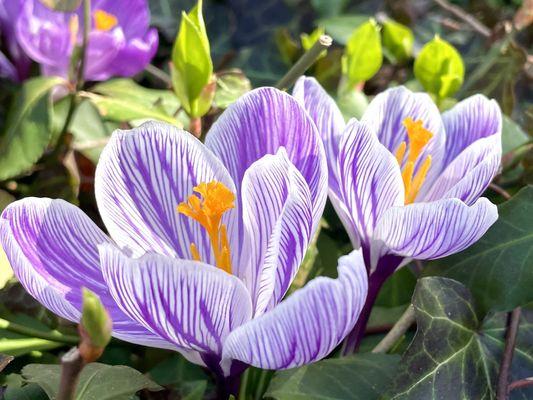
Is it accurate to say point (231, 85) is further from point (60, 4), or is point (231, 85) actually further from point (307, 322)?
point (307, 322)

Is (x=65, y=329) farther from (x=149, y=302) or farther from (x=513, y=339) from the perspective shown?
(x=513, y=339)

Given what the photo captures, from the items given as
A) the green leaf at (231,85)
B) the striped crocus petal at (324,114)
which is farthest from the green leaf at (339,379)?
the green leaf at (231,85)

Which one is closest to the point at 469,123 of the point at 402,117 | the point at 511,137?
the point at 402,117

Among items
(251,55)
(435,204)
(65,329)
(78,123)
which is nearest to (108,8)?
(78,123)

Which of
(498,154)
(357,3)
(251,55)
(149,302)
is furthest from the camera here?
(357,3)

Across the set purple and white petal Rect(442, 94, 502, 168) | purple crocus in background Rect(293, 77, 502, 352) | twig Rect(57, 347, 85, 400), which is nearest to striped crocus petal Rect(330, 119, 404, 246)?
purple crocus in background Rect(293, 77, 502, 352)

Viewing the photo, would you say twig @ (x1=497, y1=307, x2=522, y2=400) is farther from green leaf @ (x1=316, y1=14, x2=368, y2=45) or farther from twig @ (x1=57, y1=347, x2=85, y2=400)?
green leaf @ (x1=316, y1=14, x2=368, y2=45)
